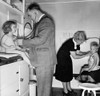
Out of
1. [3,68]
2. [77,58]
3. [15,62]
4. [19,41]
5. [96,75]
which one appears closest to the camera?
[3,68]

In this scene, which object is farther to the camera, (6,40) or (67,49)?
→ (67,49)

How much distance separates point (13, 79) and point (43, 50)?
1.38ft

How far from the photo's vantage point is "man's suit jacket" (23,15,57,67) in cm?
139

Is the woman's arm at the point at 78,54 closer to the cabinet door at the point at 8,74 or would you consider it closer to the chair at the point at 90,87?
the chair at the point at 90,87

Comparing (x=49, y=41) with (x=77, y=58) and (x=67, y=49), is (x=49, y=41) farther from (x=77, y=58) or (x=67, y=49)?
(x=77, y=58)

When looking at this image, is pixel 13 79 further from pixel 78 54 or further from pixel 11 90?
pixel 78 54

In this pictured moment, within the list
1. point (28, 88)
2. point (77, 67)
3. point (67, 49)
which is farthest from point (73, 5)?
point (28, 88)

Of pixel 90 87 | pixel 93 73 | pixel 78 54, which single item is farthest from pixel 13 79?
pixel 78 54

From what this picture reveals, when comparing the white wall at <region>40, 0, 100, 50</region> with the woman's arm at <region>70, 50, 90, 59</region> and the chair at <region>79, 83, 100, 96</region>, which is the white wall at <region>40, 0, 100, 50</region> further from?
the chair at <region>79, 83, 100, 96</region>

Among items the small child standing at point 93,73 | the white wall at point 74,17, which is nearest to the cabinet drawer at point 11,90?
the small child standing at point 93,73

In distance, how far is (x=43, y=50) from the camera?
1468 millimetres

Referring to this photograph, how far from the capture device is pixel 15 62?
1.38 metres

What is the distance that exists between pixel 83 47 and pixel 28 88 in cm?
120

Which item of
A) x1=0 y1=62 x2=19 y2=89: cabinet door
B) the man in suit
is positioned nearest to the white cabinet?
x1=0 y1=62 x2=19 y2=89: cabinet door
